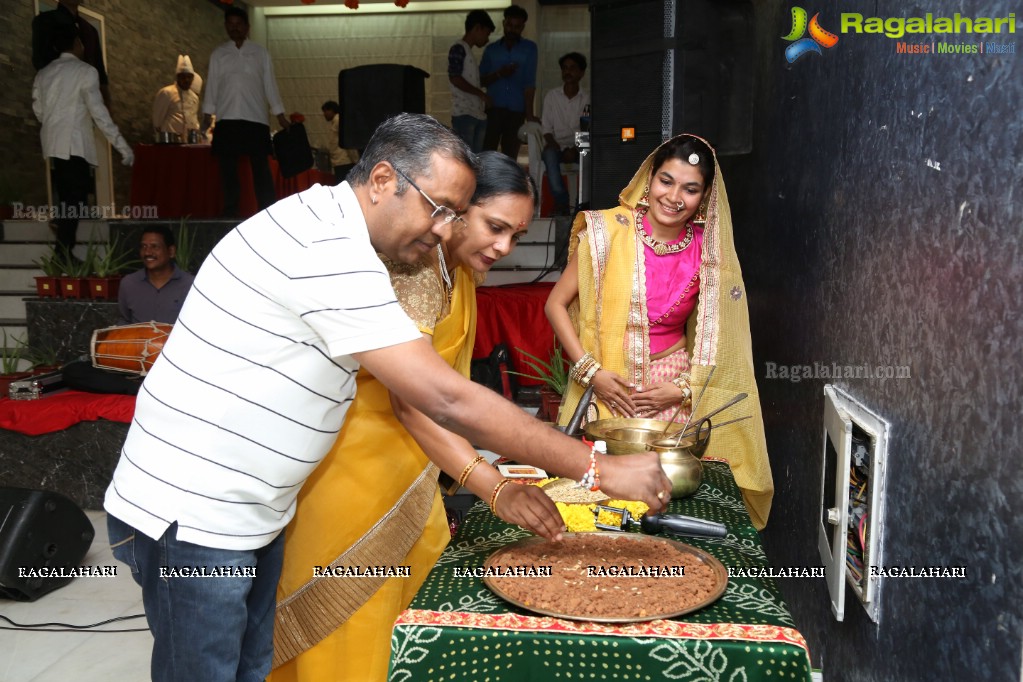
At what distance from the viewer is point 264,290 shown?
1289 millimetres

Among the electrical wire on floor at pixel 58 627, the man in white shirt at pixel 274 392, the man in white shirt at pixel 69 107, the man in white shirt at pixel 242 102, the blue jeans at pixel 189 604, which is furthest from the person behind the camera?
the man in white shirt at pixel 242 102

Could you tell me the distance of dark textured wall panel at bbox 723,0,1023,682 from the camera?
117cm

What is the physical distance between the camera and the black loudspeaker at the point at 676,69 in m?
3.57

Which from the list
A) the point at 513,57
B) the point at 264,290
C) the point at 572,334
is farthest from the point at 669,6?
the point at 513,57

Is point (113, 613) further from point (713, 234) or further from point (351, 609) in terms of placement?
point (713, 234)

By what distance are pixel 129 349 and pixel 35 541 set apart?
151 centimetres

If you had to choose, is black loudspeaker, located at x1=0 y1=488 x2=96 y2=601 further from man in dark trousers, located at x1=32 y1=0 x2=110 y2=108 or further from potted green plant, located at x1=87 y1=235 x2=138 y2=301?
man in dark trousers, located at x1=32 y1=0 x2=110 y2=108

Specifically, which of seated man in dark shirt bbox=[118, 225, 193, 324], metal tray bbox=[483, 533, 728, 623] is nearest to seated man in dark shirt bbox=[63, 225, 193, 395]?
seated man in dark shirt bbox=[118, 225, 193, 324]

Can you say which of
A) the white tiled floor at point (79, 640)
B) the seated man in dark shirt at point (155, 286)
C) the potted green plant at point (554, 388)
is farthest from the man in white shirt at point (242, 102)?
the white tiled floor at point (79, 640)

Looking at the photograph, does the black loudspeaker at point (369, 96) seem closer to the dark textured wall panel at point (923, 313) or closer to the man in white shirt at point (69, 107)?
the man in white shirt at point (69, 107)

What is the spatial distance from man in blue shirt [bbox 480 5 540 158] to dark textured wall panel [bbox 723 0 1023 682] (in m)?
5.42

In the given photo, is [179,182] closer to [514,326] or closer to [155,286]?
[155,286]

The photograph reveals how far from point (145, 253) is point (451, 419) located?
14.2ft

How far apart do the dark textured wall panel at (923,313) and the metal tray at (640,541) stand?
0.37 m
